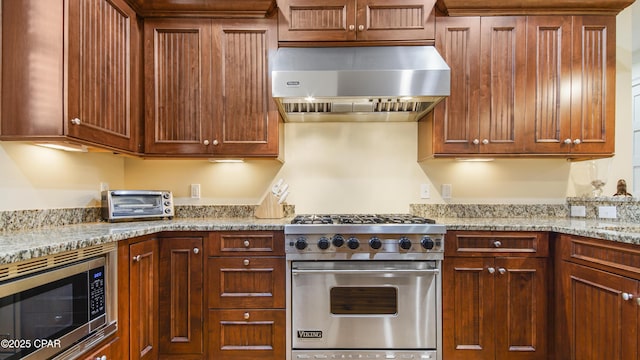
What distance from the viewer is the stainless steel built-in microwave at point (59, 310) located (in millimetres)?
1033

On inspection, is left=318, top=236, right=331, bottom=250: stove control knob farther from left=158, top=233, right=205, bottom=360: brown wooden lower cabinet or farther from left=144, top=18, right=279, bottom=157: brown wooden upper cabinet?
left=144, top=18, right=279, bottom=157: brown wooden upper cabinet

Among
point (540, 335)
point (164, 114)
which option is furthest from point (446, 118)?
point (164, 114)

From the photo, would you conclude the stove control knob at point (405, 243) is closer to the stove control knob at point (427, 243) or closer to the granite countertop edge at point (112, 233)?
the stove control knob at point (427, 243)

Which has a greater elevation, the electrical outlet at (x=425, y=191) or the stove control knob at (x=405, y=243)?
the electrical outlet at (x=425, y=191)

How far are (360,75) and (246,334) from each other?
1717 millimetres

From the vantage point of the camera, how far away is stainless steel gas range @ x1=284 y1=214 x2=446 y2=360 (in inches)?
71.2

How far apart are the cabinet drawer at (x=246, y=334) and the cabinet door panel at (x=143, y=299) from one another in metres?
0.32

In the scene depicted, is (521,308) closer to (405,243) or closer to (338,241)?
(405,243)

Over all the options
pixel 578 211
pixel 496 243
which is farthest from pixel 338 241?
pixel 578 211

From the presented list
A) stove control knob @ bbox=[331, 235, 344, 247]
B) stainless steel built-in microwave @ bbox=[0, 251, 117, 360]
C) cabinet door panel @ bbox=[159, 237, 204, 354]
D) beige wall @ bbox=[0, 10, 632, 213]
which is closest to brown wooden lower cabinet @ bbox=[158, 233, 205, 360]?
cabinet door panel @ bbox=[159, 237, 204, 354]

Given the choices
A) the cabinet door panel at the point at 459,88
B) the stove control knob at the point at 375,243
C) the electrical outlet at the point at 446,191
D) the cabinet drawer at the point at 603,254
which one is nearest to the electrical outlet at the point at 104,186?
the stove control knob at the point at 375,243

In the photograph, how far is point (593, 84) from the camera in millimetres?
2041

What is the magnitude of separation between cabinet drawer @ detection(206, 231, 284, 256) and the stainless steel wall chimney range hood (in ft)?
2.81

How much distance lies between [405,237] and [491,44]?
143cm
